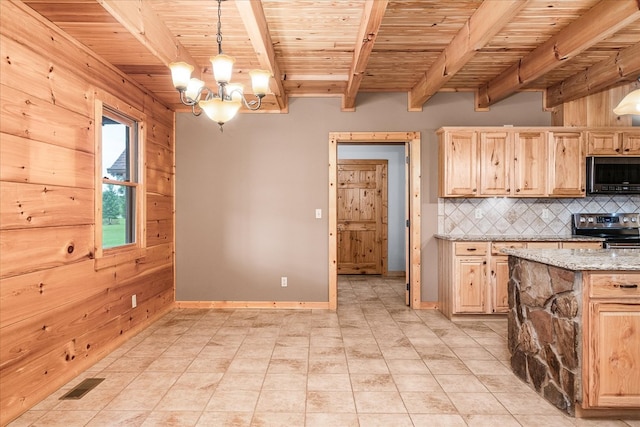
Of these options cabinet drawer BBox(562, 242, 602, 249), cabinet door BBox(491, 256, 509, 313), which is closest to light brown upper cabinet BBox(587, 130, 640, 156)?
cabinet drawer BBox(562, 242, 602, 249)

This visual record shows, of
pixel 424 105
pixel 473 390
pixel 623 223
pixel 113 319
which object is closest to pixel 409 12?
pixel 424 105

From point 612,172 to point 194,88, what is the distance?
4.54 meters

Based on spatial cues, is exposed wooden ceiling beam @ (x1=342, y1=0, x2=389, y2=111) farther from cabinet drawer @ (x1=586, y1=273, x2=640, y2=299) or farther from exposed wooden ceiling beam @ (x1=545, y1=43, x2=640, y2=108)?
exposed wooden ceiling beam @ (x1=545, y1=43, x2=640, y2=108)

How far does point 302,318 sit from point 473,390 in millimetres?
2180

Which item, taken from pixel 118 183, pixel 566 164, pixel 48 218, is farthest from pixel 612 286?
pixel 118 183

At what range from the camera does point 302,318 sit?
446cm

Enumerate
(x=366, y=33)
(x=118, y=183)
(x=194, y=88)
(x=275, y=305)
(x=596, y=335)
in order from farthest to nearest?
(x=275, y=305) → (x=118, y=183) → (x=194, y=88) → (x=366, y=33) → (x=596, y=335)

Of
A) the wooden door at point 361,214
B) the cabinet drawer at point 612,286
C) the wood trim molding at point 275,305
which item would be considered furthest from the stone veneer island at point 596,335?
the wooden door at point 361,214

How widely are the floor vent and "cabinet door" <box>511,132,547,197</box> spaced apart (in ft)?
14.5

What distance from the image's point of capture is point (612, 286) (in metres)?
2.22

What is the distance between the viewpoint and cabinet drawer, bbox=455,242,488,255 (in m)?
4.31

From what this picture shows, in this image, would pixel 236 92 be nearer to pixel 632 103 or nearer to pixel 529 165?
pixel 632 103

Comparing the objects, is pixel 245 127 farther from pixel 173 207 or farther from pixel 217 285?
pixel 217 285

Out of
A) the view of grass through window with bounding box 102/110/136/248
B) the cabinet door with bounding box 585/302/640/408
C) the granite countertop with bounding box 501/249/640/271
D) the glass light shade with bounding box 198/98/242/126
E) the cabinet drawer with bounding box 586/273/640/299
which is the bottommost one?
the cabinet door with bounding box 585/302/640/408
